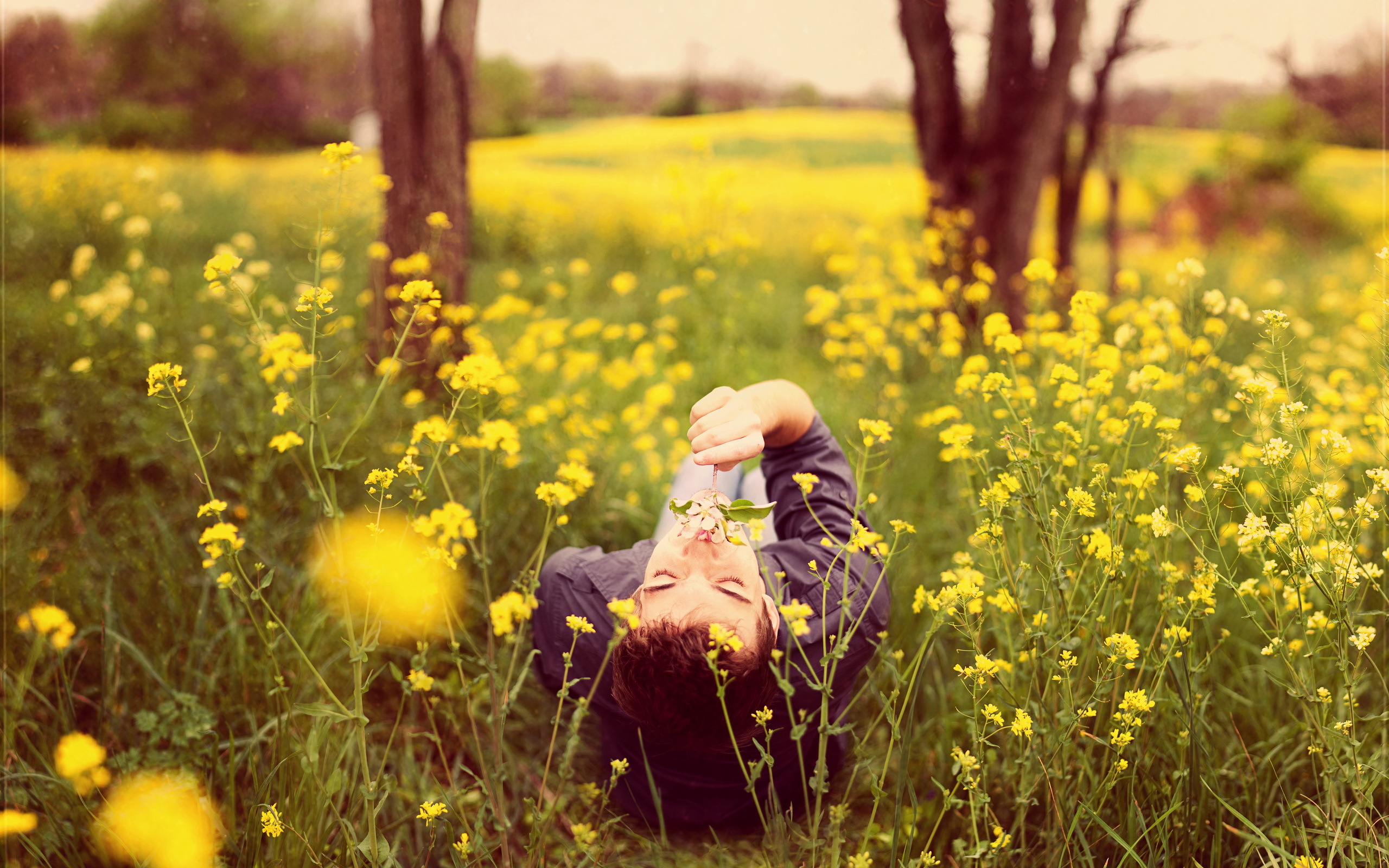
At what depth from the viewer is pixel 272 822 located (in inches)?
58.4

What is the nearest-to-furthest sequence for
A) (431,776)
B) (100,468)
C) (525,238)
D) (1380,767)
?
(1380,767)
(431,776)
(100,468)
(525,238)

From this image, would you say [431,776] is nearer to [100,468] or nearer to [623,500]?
[623,500]

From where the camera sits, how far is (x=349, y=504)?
103 inches

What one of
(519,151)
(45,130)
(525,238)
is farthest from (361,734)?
(519,151)

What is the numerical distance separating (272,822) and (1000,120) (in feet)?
14.1

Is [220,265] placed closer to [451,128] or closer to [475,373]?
[475,373]

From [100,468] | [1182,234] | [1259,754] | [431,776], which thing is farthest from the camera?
[1182,234]

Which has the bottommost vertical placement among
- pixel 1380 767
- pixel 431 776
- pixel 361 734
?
pixel 431 776

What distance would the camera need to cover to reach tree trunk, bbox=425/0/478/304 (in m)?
3.11

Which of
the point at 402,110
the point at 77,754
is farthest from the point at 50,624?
the point at 402,110

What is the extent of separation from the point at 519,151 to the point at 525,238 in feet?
22.3

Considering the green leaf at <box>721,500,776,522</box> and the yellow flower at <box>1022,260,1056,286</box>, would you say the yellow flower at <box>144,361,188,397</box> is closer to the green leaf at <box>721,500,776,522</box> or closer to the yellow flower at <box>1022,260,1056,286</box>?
the green leaf at <box>721,500,776,522</box>

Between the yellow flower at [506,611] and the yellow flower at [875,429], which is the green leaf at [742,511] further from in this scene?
the yellow flower at [506,611]

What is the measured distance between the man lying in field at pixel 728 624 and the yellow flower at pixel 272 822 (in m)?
0.57
